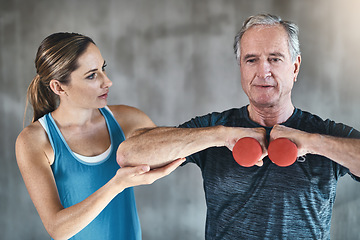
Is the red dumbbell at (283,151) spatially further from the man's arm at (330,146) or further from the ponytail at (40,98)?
the ponytail at (40,98)

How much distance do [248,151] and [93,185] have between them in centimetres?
78

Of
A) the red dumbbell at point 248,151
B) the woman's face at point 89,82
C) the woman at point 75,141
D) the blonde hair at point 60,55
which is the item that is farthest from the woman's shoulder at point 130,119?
the red dumbbell at point 248,151

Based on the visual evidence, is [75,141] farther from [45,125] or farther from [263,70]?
[263,70]

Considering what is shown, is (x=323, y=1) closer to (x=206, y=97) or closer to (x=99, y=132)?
(x=206, y=97)

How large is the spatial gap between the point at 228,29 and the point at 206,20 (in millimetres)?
183

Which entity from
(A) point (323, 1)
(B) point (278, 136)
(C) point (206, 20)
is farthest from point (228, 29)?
(B) point (278, 136)

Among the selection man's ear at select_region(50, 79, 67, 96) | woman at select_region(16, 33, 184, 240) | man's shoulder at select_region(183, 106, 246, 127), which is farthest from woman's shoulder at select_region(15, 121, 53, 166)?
man's shoulder at select_region(183, 106, 246, 127)

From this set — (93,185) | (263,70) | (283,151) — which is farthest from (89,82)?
(283,151)

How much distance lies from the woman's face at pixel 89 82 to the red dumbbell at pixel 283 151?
0.82 m

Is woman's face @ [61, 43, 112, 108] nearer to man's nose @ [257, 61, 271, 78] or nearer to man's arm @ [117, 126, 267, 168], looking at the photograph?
man's arm @ [117, 126, 267, 168]

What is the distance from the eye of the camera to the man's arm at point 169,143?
48.2 inches

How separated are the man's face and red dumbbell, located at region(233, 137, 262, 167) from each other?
29 centimetres

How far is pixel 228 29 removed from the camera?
2.85 metres

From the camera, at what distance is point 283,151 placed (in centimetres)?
106
